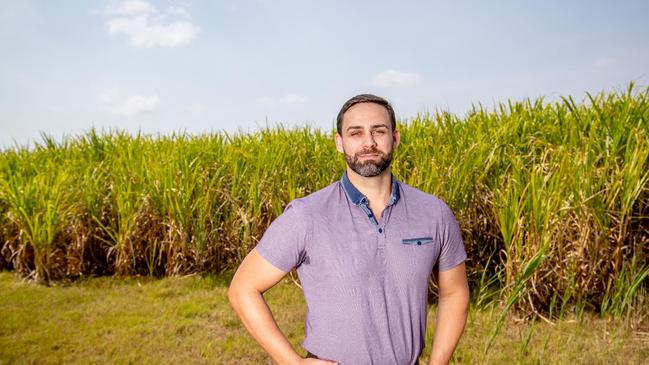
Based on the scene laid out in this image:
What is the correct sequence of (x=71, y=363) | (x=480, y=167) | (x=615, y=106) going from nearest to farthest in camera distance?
(x=71, y=363)
(x=480, y=167)
(x=615, y=106)

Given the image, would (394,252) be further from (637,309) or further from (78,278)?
A: (78,278)

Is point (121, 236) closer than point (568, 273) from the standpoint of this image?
No

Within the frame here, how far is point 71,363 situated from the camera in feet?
14.9

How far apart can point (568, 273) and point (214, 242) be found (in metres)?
3.87

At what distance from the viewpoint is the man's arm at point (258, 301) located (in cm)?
202

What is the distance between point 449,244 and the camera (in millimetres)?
2203

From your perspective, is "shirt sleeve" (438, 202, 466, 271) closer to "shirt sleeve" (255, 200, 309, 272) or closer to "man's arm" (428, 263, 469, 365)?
"man's arm" (428, 263, 469, 365)

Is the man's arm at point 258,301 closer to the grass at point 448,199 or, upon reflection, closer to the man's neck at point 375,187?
the man's neck at point 375,187

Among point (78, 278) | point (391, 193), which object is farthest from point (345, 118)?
point (78, 278)

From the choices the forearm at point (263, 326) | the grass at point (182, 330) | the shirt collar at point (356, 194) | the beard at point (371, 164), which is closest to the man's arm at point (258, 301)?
the forearm at point (263, 326)

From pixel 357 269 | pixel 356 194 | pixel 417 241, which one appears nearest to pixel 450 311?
pixel 417 241

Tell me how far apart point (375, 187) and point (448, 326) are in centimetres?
66

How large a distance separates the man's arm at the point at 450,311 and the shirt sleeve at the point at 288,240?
0.64m

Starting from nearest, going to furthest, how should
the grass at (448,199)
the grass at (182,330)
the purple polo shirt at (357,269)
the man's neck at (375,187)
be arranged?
the purple polo shirt at (357,269)
the man's neck at (375,187)
the grass at (182,330)
the grass at (448,199)
